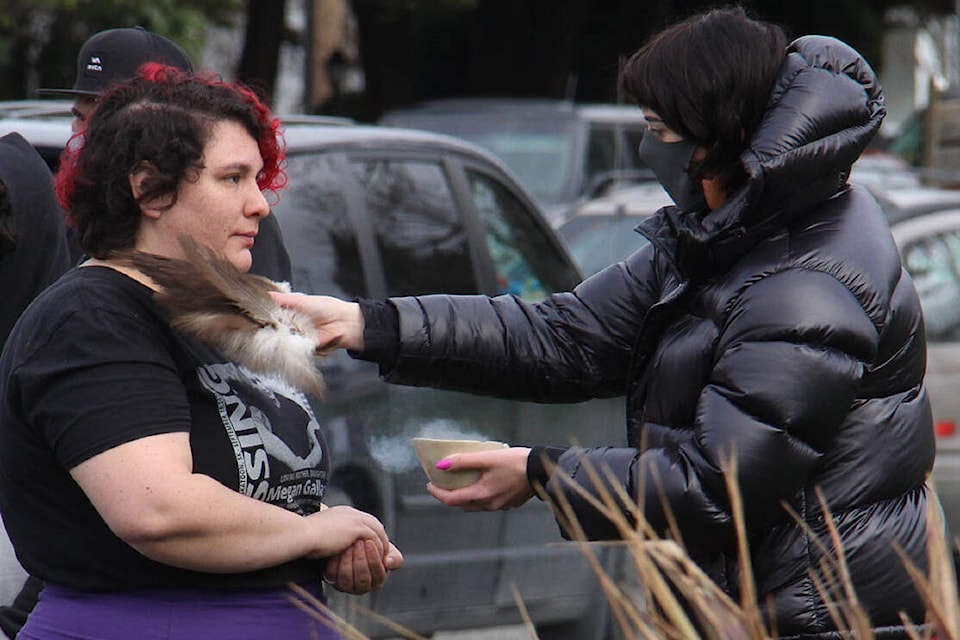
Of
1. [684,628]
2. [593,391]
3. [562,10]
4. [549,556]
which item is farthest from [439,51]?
[684,628]

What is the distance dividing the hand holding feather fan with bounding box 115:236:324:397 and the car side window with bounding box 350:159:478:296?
2.52m

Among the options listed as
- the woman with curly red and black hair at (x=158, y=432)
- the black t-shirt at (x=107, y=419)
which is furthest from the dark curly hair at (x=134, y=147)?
the black t-shirt at (x=107, y=419)

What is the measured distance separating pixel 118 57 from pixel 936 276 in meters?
4.26

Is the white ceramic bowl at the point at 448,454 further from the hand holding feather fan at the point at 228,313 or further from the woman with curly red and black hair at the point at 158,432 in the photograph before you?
the hand holding feather fan at the point at 228,313

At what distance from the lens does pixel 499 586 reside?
545 cm

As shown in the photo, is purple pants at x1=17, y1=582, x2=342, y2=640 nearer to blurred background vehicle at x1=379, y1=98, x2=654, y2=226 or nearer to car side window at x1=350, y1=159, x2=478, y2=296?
car side window at x1=350, y1=159, x2=478, y2=296

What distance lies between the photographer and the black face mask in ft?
9.04

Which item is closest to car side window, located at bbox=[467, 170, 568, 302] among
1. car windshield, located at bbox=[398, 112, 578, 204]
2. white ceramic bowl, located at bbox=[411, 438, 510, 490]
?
white ceramic bowl, located at bbox=[411, 438, 510, 490]

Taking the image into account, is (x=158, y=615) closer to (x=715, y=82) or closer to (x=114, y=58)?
(x=715, y=82)

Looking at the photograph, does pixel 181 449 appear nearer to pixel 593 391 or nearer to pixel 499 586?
pixel 593 391

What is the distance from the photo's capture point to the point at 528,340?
3180mm

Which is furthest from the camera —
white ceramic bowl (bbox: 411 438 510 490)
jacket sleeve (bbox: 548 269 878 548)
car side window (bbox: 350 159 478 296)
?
car side window (bbox: 350 159 478 296)

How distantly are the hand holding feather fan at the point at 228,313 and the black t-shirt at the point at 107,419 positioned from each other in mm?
79

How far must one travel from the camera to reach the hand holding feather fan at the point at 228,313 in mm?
2615
